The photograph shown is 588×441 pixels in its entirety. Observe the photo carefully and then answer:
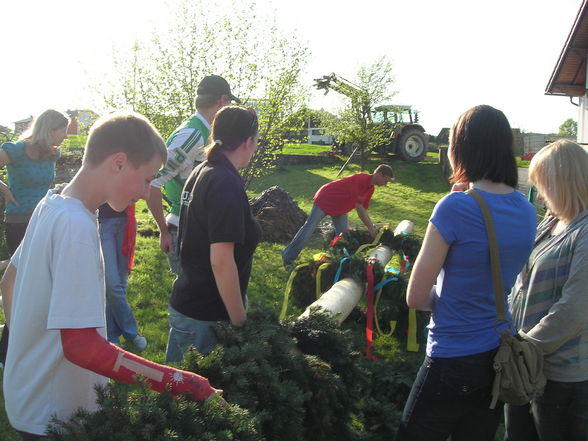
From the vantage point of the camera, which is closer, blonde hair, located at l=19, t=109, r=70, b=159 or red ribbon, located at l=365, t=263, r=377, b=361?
blonde hair, located at l=19, t=109, r=70, b=159

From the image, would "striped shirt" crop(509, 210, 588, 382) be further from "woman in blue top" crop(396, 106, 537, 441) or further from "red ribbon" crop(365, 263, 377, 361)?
"red ribbon" crop(365, 263, 377, 361)

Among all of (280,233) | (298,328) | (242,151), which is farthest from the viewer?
(280,233)

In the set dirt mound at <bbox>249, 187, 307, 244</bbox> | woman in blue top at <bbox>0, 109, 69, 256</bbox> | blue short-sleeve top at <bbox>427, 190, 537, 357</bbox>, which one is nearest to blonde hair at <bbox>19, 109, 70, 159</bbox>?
woman in blue top at <bbox>0, 109, 69, 256</bbox>

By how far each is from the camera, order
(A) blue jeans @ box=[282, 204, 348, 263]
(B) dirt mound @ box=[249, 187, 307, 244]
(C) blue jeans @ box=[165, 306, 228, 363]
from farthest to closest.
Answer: (B) dirt mound @ box=[249, 187, 307, 244], (A) blue jeans @ box=[282, 204, 348, 263], (C) blue jeans @ box=[165, 306, 228, 363]

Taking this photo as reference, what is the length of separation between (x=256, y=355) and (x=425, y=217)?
39.7 ft

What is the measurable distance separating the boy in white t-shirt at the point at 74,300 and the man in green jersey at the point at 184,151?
2.18 meters

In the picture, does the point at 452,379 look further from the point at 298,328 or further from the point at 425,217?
the point at 425,217

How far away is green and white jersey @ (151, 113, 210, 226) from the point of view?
3928 mm

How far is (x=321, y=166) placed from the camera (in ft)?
90.8

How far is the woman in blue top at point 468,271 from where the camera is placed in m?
2.11

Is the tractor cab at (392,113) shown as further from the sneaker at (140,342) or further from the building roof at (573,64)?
the sneaker at (140,342)

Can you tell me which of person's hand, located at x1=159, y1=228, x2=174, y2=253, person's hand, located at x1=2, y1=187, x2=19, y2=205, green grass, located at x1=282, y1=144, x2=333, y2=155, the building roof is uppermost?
the building roof

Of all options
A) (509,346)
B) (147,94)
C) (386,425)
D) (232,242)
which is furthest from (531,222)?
(147,94)

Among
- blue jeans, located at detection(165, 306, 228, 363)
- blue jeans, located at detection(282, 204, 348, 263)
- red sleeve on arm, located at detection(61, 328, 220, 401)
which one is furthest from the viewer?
blue jeans, located at detection(282, 204, 348, 263)
